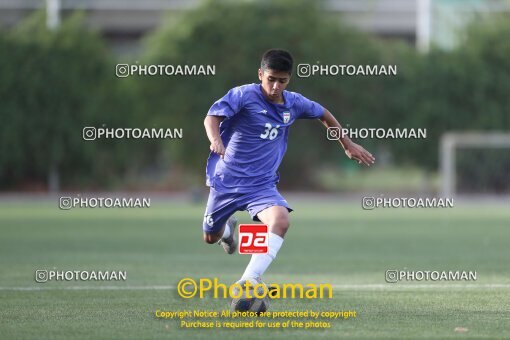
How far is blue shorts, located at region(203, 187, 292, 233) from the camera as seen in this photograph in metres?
8.60

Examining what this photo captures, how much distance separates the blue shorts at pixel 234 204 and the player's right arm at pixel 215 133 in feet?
2.48

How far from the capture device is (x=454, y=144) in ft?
106

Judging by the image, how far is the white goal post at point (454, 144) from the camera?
31.1 meters

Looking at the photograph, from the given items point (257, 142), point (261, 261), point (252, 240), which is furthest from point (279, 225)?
point (257, 142)

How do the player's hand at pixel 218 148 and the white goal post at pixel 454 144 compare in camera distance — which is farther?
the white goal post at pixel 454 144

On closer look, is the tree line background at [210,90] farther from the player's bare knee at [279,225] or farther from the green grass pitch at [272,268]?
the player's bare knee at [279,225]

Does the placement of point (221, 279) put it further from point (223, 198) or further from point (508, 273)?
point (508, 273)

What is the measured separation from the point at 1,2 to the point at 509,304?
42.3 metres

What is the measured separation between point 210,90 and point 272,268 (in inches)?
809

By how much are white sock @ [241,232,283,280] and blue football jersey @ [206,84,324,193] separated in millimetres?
707

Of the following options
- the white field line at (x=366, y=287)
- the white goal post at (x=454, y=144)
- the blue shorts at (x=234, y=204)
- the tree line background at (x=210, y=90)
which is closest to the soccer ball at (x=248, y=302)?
the blue shorts at (x=234, y=204)

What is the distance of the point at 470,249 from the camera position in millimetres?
14859

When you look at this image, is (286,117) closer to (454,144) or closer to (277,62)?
(277,62)

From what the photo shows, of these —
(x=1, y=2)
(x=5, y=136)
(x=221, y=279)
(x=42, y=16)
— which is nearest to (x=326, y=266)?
(x=221, y=279)
